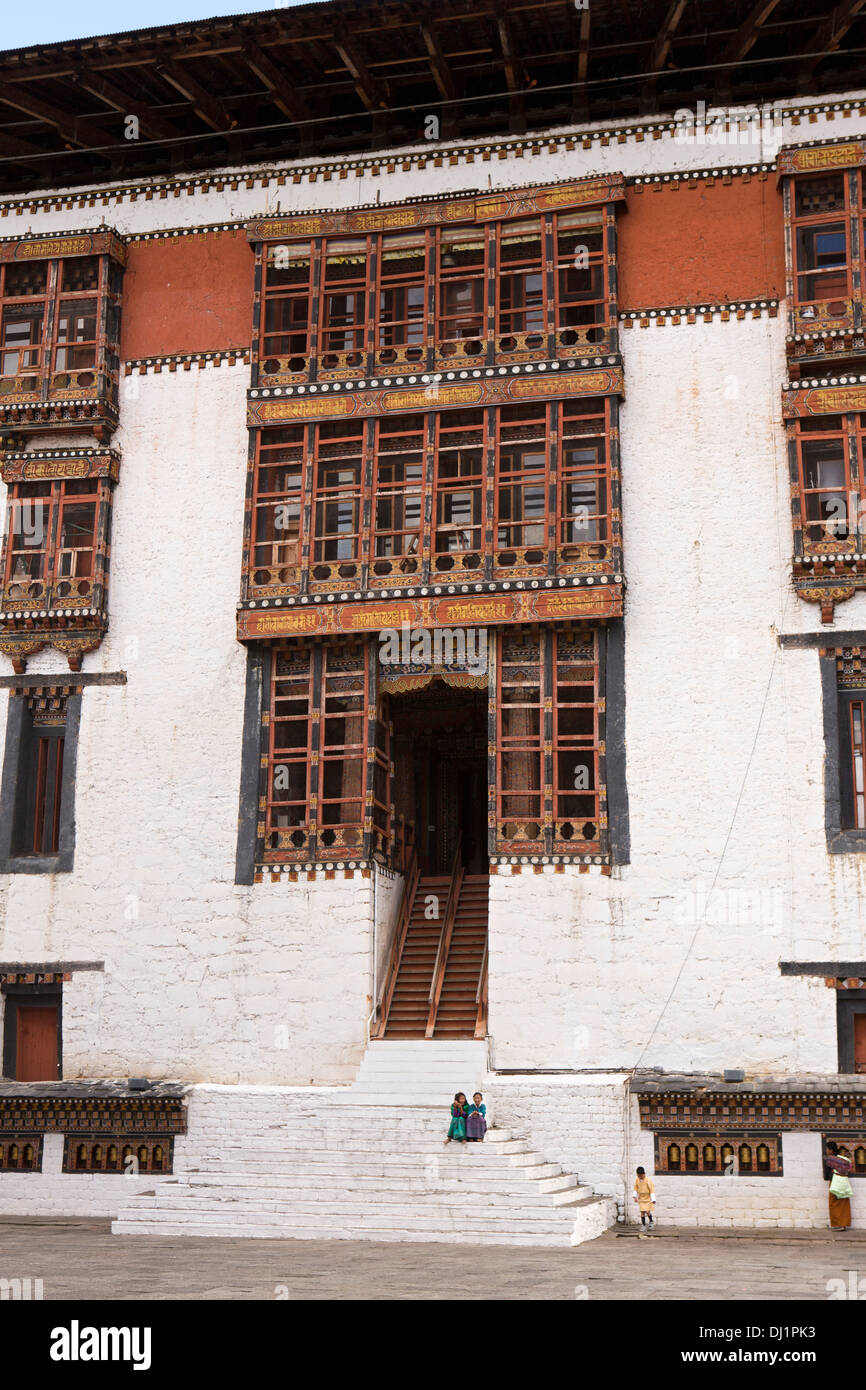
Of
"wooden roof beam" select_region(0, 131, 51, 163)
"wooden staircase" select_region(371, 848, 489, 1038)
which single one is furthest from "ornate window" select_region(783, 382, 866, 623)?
"wooden roof beam" select_region(0, 131, 51, 163)

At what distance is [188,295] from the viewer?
2464cm

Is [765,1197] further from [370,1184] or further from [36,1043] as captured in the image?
[36,1043]

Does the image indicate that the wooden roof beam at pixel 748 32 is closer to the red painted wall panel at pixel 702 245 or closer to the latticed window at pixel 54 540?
the red painted wall panel at pixel 702 245

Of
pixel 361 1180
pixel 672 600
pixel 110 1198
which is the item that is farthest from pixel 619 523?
pixel 110 1198

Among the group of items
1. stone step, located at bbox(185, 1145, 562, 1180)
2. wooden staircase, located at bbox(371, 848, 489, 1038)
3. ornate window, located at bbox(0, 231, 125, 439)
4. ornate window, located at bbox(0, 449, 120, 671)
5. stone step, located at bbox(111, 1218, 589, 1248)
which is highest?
ornate window, located at bbox(0, 231, 125, 439)

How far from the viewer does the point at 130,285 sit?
24.9m

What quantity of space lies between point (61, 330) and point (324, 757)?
826cm

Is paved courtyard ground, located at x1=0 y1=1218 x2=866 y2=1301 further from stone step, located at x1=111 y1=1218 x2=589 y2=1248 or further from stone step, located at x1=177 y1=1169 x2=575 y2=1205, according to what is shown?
stone step, located at x1=177 y1=1169 x2=575 y2=1205

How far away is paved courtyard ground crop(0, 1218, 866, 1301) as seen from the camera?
1294 cm

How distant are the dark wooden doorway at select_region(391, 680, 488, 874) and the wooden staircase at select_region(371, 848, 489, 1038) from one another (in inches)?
49.4

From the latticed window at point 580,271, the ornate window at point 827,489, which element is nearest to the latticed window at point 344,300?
the latticed window at point 580,271

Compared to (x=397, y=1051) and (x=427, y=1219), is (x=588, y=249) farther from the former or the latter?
(x=427, y=1219)

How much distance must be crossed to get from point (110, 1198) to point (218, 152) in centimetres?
1610

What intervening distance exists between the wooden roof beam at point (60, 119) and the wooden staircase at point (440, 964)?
12.9m
